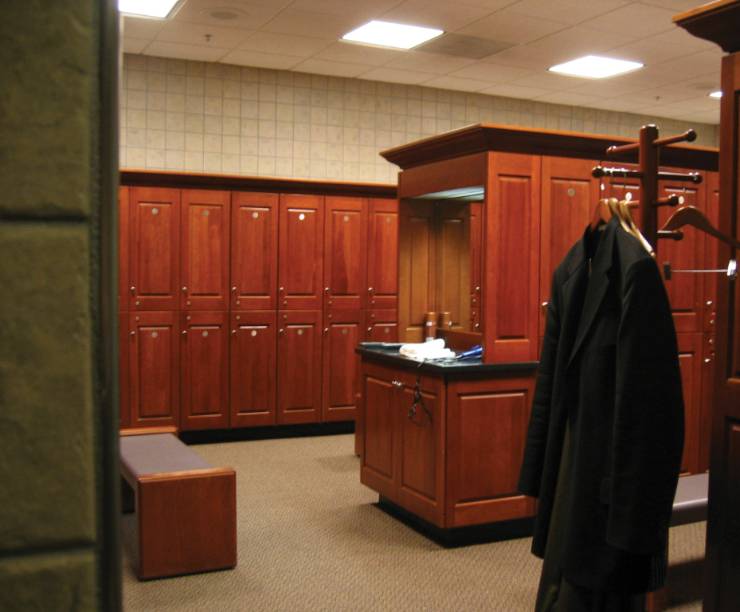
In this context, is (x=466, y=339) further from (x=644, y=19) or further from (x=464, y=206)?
(x=644, y=19)

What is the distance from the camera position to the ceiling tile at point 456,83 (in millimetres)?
8547

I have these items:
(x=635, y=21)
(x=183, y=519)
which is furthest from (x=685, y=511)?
(x=635, y=21)

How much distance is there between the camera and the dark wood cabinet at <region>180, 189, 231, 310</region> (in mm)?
6789

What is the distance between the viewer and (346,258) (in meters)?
7.30

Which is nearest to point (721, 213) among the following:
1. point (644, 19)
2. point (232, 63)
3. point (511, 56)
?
point (644, 19)

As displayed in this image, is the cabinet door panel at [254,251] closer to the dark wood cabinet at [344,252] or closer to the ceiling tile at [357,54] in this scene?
the dark wood cabinet at [344,252]

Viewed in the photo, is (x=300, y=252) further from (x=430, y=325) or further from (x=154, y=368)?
(x=430, y=325)

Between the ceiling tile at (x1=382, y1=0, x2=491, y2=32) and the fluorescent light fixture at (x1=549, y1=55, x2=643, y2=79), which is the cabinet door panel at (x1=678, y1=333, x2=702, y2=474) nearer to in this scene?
the ceiling tile at (x1=382, y1=0, x2=491, y2=32)

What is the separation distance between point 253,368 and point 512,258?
315 centimetres

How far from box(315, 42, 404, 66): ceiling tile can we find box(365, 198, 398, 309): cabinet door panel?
4.35 feet

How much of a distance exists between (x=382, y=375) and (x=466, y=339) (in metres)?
0.69

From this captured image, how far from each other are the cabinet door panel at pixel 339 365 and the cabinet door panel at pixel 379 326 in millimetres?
129

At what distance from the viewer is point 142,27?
6.79 m

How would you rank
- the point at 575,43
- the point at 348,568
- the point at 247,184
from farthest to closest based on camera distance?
A: the point at 575,43 < the point at 247,184 < the point at 348,568
